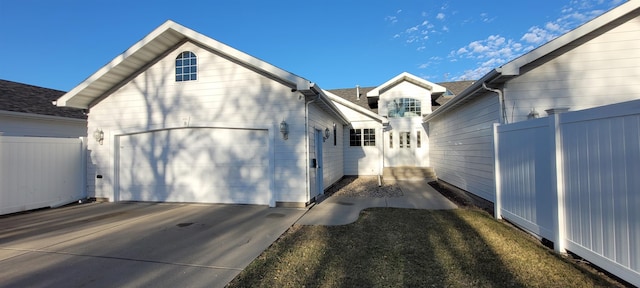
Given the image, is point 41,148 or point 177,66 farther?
point 177,66

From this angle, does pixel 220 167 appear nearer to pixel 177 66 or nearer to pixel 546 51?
pixel 177 66

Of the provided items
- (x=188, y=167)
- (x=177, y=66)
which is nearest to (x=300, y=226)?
(x=188, y=167)

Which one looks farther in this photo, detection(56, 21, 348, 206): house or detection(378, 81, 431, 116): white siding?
detection(378, 81, 431, 116): white siding

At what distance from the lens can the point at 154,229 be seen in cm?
563

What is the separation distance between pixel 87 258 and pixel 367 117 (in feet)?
42.1

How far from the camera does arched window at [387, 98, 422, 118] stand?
52.0 ft

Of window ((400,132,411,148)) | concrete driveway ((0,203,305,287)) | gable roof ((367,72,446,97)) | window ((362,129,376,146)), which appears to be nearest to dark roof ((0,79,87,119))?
concrete driveway ((0,203,305,287))

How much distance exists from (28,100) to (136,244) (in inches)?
436

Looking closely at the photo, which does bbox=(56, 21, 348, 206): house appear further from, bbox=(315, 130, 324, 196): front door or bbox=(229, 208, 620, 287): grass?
bbox=(229, 208, 620, 287): grass

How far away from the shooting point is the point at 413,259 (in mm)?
3941

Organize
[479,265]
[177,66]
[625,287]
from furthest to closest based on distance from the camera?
1. [177,66]
2. [479,265]
3. [625,287]

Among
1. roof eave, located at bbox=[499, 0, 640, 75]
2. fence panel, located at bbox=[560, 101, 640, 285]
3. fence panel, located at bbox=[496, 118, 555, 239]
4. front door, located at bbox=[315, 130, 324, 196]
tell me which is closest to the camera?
fence panel, located at bbox=[560, 101, 640, 285]

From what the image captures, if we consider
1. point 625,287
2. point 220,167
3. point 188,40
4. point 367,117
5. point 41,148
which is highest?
point 188,40

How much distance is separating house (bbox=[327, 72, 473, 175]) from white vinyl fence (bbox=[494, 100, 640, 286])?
9.88m
